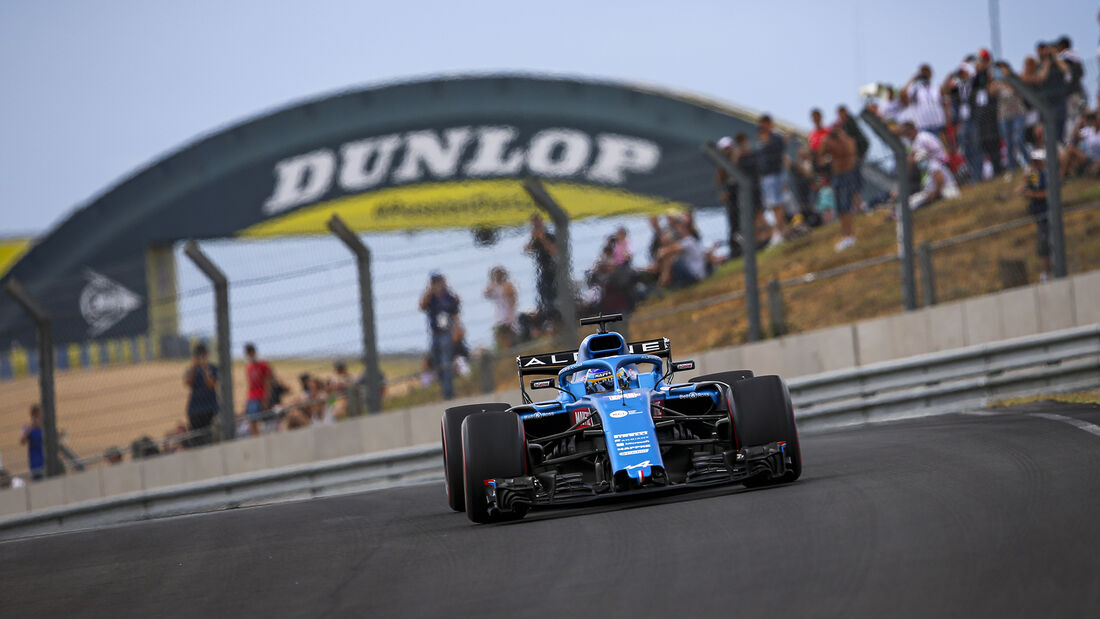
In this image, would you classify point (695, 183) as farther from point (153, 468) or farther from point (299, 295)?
point (153, 468)

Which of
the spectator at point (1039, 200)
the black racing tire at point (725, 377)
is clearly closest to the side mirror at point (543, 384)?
the black racing tire at point (725, 377)

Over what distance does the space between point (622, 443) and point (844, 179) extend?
7.14 m

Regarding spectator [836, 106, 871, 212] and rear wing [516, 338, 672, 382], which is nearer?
rear wing [516, 338, 672, 382]

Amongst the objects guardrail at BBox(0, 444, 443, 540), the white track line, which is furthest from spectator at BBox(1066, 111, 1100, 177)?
guardrail at BBox(0, 444, 443, 540)

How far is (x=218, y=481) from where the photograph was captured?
12562 millimetres

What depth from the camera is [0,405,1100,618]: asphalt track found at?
4430mm

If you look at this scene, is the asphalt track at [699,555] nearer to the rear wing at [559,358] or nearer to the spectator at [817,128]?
the rear wing at [559,358]

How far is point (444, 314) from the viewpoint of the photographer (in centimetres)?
1351

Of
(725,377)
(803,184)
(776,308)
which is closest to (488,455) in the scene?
(725,377)

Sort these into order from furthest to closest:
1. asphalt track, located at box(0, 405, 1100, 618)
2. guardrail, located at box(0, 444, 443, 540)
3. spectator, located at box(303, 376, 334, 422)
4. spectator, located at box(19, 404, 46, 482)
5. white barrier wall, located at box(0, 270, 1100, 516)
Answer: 1. spectator, located at box(19, 404, 46, 482)
2. spectator, located at box(303, 376, 334, 422)
3. white barrier wall, located at box(0, 270, 1100, 516)
4. guardrail, located at box(0, 444, 443, 540)
5. asphalt track, located at box(0, 405, 1100, 618)

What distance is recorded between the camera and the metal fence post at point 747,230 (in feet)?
43.9

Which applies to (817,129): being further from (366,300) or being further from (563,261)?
(366,300)

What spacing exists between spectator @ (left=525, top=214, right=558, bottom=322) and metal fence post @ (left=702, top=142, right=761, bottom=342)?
1.60 meters

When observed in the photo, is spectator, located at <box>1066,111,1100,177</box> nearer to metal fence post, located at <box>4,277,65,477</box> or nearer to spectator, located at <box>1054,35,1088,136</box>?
spectator, located at <box>1054,35,1088,136</box>
